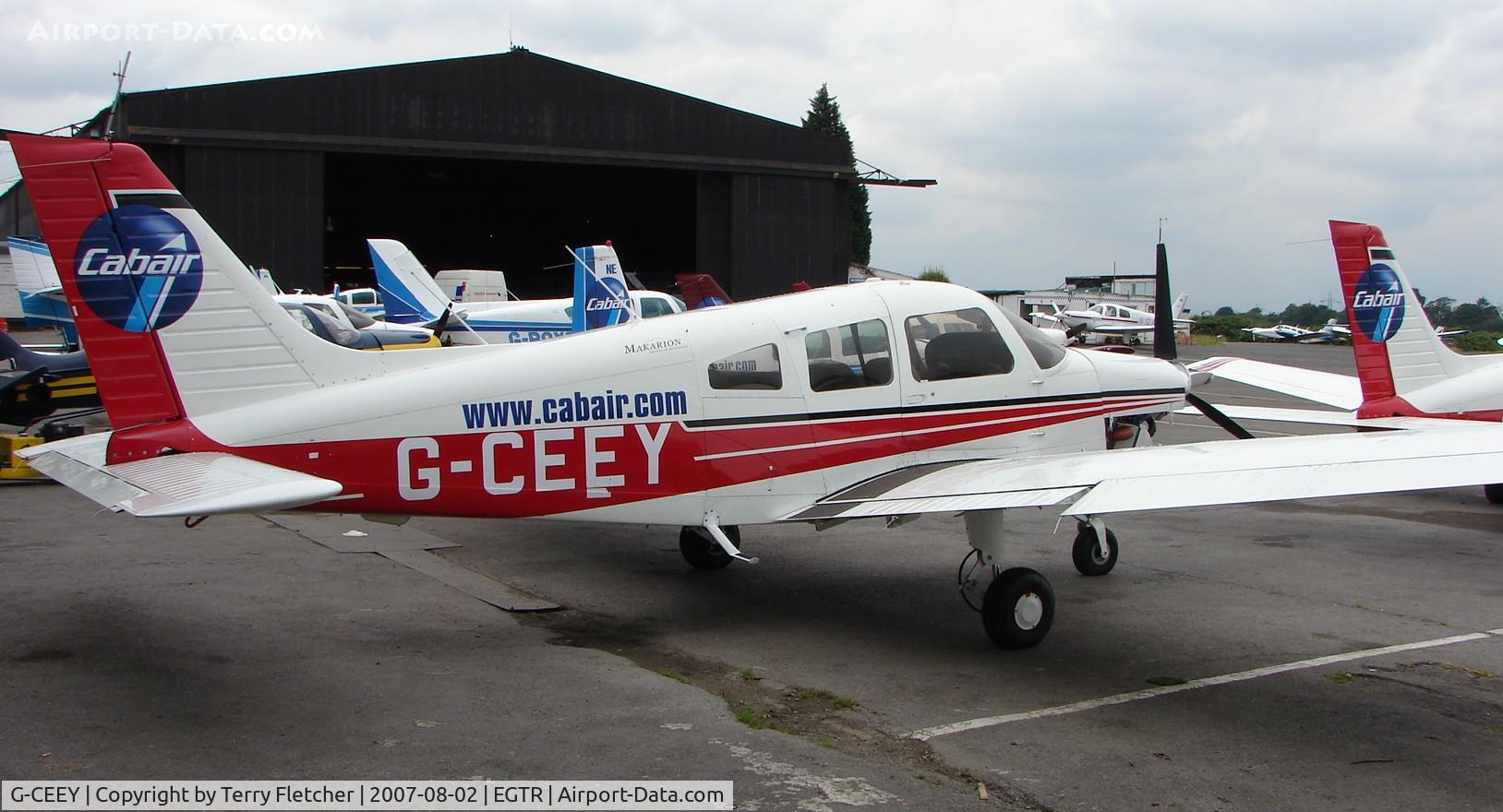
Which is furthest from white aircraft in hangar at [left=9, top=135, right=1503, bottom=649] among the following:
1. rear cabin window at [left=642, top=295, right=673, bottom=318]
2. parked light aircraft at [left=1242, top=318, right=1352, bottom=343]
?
parked light aircraft at [left=1242, top=318, right=1352, bottom=343]

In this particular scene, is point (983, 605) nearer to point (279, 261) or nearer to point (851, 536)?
point (851, 536)

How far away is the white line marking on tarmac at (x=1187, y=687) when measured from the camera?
5729mm

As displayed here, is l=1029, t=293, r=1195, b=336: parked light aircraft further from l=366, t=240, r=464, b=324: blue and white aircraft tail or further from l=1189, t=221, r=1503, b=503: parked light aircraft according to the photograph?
l=1189, t=221, r=1503, b=503: parked light aircraft

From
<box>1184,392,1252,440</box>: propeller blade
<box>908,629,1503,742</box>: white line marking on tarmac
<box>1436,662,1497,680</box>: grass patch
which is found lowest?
<box>1436,662,1497,680</box>: grass patch

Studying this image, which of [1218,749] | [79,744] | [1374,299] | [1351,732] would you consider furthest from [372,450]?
[1374,299]

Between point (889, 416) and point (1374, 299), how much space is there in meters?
8.21

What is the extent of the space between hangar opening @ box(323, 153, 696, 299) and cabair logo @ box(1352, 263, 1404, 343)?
3337 centimetres

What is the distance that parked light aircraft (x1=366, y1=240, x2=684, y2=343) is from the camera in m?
23.5

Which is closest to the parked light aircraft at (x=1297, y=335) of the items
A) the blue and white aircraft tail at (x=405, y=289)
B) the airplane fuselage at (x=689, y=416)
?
the blue and white aircraft tail at (x=405, y=289)

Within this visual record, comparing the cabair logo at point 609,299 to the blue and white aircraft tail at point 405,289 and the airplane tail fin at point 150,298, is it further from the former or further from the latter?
the airplane tail fin at point 150,298

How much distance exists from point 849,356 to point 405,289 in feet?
83.8

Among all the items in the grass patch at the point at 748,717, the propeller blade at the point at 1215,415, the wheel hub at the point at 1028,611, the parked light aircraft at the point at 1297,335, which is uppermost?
the parked light aircraft at the point at 1297,335

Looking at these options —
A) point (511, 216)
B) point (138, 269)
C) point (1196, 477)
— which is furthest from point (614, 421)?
point (511, 216)

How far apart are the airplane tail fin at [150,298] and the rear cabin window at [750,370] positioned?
2297 mm
